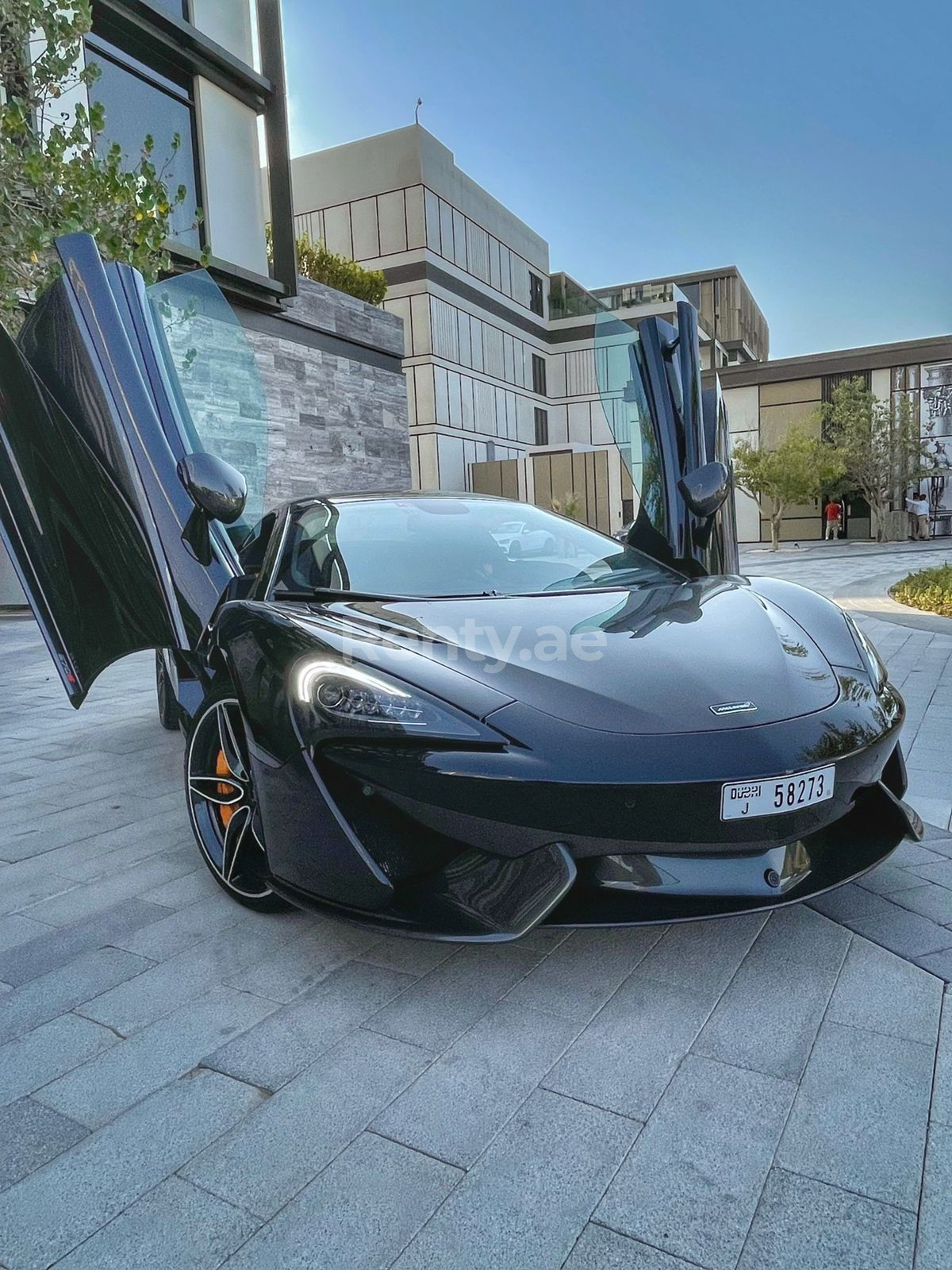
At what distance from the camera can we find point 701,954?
2082mm

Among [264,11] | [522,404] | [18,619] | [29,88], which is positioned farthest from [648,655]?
[522,404]

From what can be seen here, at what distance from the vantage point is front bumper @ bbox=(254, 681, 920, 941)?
1.74 meters

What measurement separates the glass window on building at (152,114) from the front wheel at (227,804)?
9.37 meters

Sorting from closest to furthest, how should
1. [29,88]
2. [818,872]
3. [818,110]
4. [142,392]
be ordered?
[818,872] → [142,392] → [29,88] → [818,110]

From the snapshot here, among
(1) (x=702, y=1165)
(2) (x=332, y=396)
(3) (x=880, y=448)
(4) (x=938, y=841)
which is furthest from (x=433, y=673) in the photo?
(3) (x=880, y=448)

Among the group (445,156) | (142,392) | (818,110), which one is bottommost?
(142,392)

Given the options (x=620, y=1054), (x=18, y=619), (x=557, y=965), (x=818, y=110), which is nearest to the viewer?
(x=620, y=1054)

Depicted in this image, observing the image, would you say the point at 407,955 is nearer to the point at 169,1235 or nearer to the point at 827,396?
the point at 169,1235

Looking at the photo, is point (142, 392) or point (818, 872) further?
point (142, 392)

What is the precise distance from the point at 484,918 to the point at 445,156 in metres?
33.5

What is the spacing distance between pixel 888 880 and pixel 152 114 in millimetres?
12591

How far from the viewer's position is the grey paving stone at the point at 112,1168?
133cm

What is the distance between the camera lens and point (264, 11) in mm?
12523

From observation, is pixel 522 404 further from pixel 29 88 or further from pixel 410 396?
pixel 29 88
